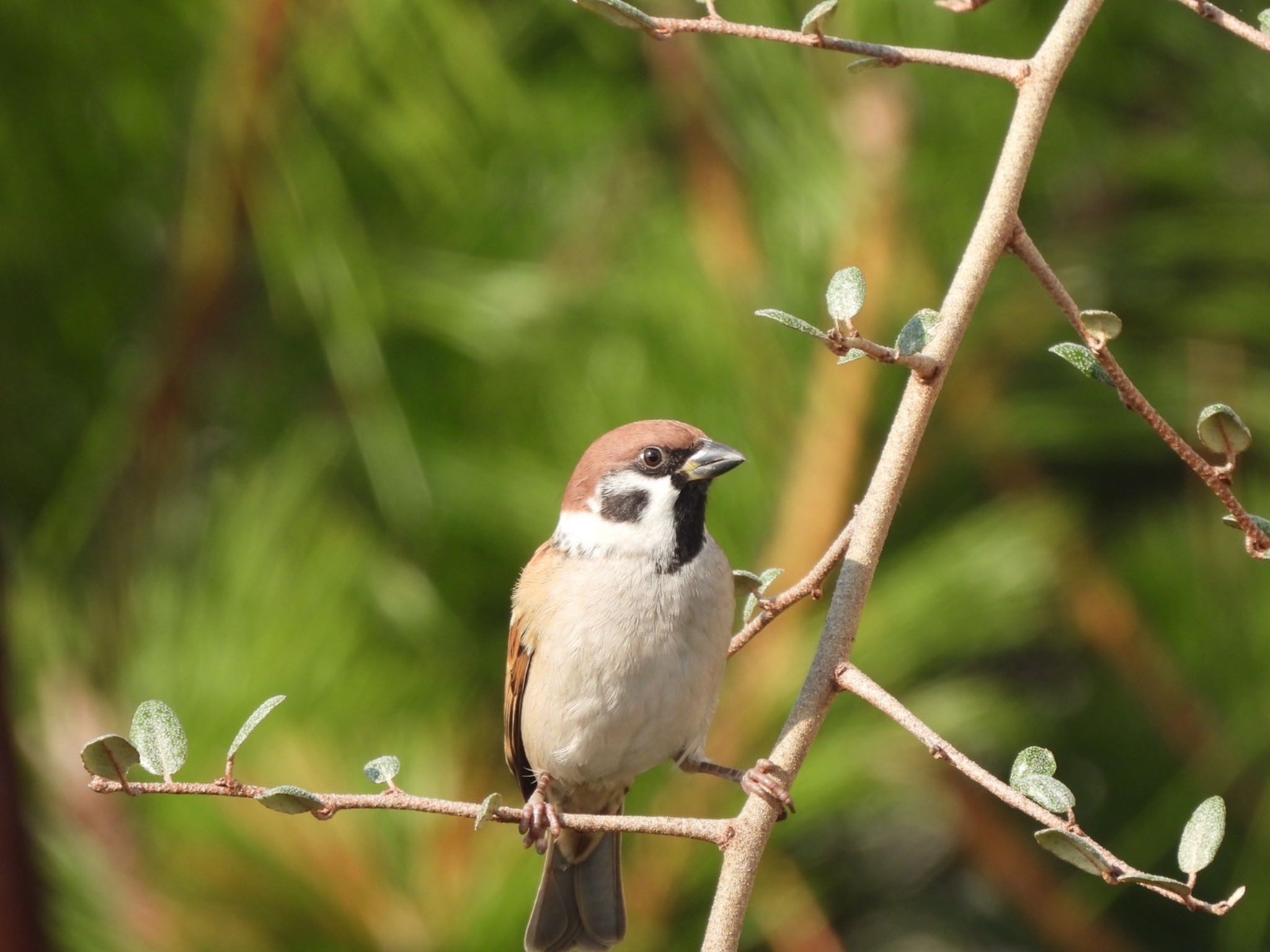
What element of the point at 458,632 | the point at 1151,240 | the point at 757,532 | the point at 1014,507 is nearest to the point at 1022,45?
the point at 1151,240

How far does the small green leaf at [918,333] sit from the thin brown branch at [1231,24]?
37 centimetres

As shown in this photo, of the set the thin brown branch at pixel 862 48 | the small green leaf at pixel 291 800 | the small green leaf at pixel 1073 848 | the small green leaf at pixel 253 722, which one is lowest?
the small green leaf at pixel 1073 848

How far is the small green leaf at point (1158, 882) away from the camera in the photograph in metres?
1.28

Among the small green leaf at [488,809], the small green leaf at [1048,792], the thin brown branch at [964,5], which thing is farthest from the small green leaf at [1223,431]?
the small green leaf at [488,809]

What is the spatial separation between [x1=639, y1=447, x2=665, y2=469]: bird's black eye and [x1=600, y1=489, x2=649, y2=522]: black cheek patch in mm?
52

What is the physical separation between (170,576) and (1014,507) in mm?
2071

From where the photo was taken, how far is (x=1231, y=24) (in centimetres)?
143

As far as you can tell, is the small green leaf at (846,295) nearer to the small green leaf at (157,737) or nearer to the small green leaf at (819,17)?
the small green leaf at (819,17)

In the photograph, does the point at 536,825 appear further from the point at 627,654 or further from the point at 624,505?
the point at 624,505

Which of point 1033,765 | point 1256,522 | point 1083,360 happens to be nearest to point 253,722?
point 1033,765

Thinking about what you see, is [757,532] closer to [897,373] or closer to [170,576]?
[897,373]

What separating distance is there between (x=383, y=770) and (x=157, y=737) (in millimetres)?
234

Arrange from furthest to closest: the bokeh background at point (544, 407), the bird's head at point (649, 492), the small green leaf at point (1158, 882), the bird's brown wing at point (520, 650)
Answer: the bokeh background at point (544, 407) → the bird's brown wing at point (520, 650) → the bird's head at point (649, 492) → the small green leaf at point (1158, 882)

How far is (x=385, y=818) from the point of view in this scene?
10.2ft
